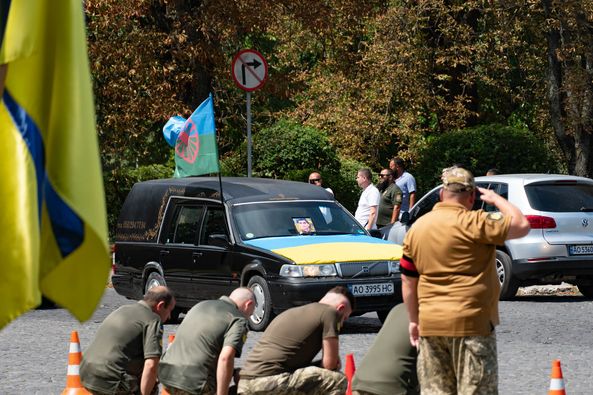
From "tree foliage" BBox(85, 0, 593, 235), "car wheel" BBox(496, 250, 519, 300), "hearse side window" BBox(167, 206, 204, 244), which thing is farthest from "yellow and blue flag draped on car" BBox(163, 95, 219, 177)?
"tree foliage" BBox(85, 0, 593, 235)

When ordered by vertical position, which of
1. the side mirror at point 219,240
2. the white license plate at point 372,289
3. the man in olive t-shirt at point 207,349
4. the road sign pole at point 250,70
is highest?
the road sign pole at point 250,70

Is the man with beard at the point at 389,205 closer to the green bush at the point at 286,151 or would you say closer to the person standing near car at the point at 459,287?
the green bush at the point at 286,151

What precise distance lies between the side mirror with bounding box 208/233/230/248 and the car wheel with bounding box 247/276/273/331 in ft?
2.42

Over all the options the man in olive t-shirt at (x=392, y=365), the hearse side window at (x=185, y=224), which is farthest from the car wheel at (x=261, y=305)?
the man in olive t-shirt at (x=392, y=365)

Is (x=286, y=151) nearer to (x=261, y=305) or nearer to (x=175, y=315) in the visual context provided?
(x=175, y=315)

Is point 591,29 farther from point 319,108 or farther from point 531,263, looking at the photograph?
point 531,263

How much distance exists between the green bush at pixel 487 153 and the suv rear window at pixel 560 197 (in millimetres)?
6912

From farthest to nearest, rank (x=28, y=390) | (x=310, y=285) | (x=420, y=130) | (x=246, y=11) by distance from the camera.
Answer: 1. (x=420, y=130)
2. (x=246, y=11)
3. (x=310, y=285)
4. (x=28, y=390)

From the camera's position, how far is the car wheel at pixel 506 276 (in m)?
18.0

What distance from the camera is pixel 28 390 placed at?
436 inches

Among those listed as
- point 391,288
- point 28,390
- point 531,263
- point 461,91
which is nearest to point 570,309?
point 531,263

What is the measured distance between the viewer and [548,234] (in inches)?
707

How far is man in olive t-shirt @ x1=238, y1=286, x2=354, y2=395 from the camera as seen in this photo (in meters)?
9.05

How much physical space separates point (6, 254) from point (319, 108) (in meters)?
30.4
